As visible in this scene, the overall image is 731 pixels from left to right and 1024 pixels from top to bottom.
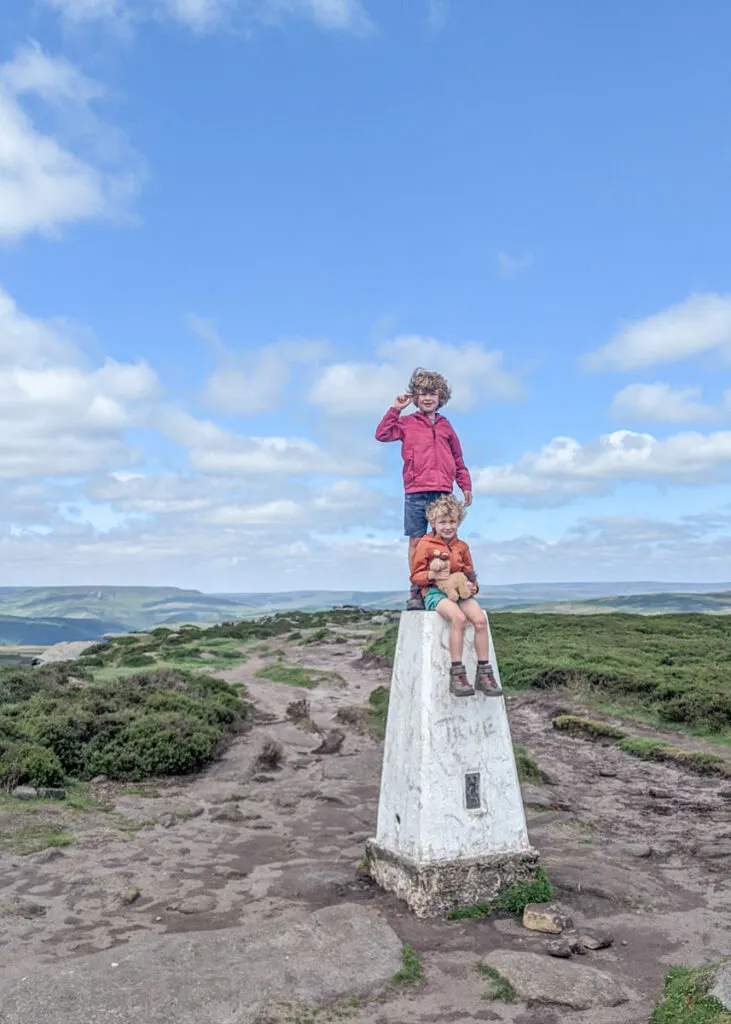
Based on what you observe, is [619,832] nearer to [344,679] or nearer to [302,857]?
[302,857]

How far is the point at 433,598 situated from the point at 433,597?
0.01 metres

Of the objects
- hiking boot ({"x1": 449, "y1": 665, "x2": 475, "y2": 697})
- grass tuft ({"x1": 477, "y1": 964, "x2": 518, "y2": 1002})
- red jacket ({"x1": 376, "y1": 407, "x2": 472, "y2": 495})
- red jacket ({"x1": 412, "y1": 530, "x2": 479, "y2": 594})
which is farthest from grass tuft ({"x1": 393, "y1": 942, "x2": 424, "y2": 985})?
red jacket ({"x1": 376, "y1": 407, "x2": 472, "y2": 495})

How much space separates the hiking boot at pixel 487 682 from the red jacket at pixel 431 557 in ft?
2.80

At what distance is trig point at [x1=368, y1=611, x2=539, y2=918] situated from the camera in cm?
737

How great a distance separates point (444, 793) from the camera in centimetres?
744

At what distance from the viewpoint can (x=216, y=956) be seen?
20.0 ft

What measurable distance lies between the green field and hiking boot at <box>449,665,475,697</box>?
11335 millimetres

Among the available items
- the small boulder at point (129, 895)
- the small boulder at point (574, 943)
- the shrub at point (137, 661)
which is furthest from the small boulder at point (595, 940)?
the shrub at point (137, 661)

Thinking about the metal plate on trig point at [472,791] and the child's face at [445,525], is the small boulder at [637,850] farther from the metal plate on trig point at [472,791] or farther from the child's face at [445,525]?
the child's face at [445,525]

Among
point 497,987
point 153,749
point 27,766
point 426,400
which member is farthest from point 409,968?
Result: point 153,749

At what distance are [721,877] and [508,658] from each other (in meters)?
16.5

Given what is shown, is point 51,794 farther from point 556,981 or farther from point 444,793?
point 556,981

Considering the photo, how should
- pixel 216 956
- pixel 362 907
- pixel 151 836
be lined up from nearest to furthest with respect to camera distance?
pixel 216 956
pixel 362 907
pixel 151 836

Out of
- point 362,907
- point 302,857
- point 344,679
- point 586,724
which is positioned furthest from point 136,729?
point 344,679
